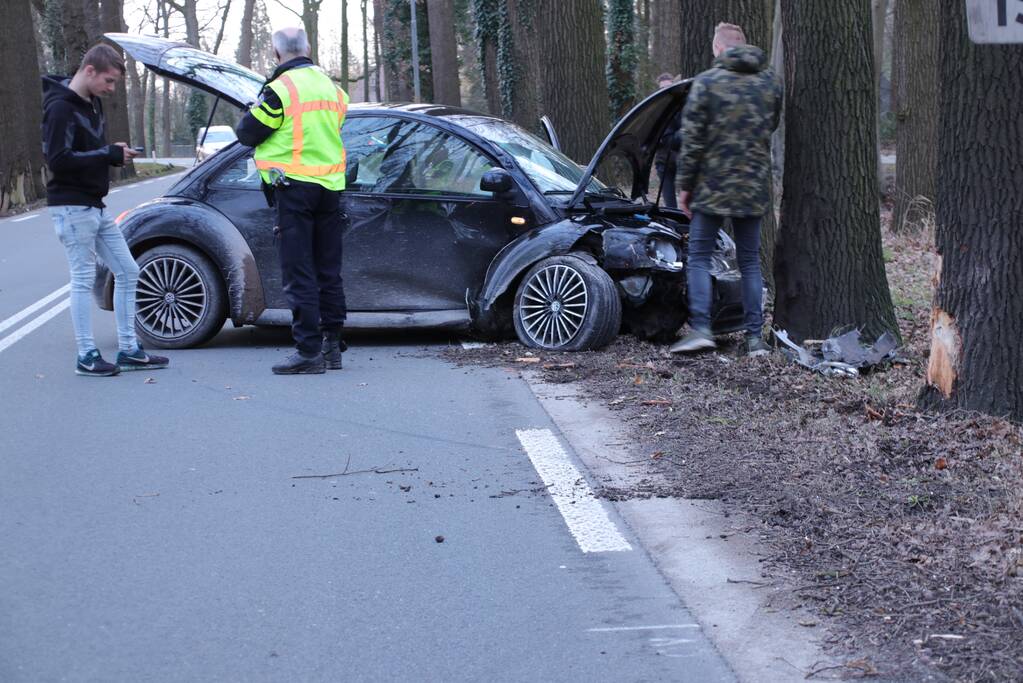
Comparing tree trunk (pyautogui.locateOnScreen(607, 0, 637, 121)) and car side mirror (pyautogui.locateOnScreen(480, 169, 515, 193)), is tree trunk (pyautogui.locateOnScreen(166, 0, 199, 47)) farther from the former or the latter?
car side mirror (pyautogui.locateOnScreen(480, 169, 515, 193))

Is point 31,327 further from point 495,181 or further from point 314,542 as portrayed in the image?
point 314,542

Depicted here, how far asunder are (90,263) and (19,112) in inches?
819

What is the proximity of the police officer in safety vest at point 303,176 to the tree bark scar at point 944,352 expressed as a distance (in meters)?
3.82

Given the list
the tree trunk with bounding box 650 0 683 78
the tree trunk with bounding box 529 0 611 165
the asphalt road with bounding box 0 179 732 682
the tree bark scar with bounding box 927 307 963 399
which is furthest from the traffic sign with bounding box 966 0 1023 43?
the tree trunk with bounding box 650 0 683 78

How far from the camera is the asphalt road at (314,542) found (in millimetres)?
3881

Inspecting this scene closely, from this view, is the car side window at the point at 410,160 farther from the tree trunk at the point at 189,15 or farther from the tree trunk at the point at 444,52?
the tree trunk at the point at 189,15

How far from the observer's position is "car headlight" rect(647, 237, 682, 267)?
8.82 m

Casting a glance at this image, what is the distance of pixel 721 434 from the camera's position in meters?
6.32

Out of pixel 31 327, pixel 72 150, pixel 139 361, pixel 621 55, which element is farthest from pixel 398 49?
pixel 72 150

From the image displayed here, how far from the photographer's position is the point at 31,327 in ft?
34.3

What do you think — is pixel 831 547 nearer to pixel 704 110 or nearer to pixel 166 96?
pixel 704 110

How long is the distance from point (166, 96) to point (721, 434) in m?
64.7

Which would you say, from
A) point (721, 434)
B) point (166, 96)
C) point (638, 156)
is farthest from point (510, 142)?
point (166, 96)

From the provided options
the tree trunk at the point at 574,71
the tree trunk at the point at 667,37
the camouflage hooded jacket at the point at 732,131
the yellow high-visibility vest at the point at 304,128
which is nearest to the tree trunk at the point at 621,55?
the tree trunk at the point at 667,37
